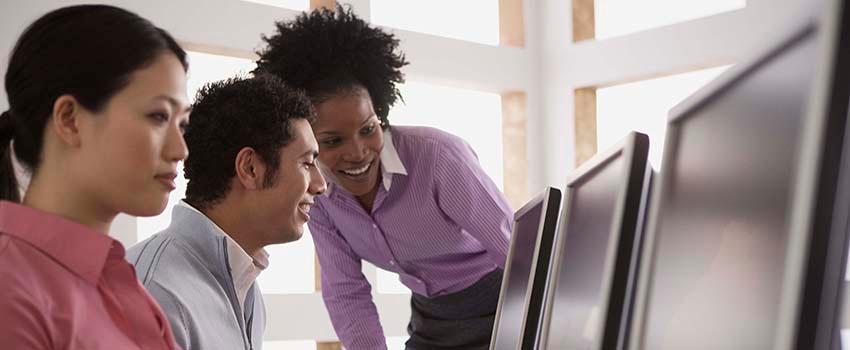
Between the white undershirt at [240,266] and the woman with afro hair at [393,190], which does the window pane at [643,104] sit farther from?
the white undershirt at [240,266]

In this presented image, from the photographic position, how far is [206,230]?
178 centimetres

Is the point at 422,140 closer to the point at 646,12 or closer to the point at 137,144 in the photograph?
the point at 137,144

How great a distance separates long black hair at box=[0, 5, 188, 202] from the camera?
1.02 m

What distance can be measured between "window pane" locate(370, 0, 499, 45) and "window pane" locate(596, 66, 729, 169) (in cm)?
74

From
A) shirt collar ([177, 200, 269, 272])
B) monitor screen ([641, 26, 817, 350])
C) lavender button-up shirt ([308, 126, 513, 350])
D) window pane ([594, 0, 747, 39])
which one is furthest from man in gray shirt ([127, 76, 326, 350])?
window pane ([594, 0, 747, 39])

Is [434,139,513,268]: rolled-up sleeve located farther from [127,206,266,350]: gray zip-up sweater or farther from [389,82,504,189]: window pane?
[389,82,504,189]: window pane

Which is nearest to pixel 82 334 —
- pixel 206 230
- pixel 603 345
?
pixel 603 345

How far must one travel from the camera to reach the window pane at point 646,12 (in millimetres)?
5121

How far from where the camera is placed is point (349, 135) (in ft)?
7.59

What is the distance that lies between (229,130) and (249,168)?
8 cm

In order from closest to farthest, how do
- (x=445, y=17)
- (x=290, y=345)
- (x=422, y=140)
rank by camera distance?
1. (x=422, y=140)
2. (x=290, y=345)
3. (x=445, y=17)

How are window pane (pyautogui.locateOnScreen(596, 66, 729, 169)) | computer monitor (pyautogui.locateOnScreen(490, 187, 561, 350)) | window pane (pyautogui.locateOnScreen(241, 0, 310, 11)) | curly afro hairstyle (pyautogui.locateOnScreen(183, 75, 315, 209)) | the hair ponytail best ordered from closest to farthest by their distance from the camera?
1. the hair ponytail
2. computer monitor (pyautogui.locateOnScreen(490, 187, 561, 350))
3. curly afro hairstyle (pyautogui.locateOnScreen(183, 75, 315, 209))
4. window pane (pyautogui.locateOnScreen(241, 0, 310, 11))
5. window pane (pyautogui.locateOnScreen(596, 66, 729, 169))

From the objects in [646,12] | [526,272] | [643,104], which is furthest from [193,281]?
[646,12]

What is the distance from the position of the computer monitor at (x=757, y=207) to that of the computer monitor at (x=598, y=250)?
0.05 metres
